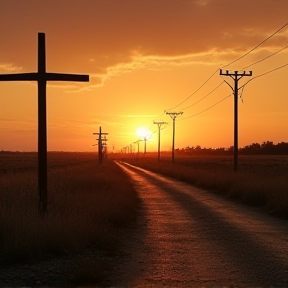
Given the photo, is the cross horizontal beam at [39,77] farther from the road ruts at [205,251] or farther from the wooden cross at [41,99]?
the road ruts at [205,251]

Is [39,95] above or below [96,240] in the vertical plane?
above

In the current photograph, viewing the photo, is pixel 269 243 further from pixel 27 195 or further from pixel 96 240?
pixel 27 195

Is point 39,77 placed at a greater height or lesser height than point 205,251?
greater

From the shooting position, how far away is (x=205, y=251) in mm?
10984

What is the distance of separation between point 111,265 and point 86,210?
5.35 metres

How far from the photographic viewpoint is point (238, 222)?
1611 cm

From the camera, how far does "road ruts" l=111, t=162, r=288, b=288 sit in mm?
8469

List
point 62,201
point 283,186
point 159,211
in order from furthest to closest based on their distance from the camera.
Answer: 1. point 283,186
2. point 159,211
3. point 62,201

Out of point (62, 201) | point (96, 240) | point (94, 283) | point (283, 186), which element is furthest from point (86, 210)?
point (283, 186)

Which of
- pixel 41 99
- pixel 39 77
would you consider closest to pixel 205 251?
pixel 41 99

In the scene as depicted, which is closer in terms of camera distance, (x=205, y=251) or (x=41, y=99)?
(x=205, y=251)

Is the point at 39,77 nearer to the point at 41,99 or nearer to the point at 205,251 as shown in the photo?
the point at 41,99

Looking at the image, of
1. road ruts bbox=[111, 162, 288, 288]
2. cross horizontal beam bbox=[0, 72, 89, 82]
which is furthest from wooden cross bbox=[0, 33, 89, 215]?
road ruts bbox=[111, 162, 288, 288]

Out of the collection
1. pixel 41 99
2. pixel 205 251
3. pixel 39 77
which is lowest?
pixel 205 251
